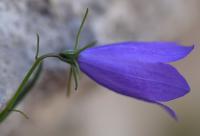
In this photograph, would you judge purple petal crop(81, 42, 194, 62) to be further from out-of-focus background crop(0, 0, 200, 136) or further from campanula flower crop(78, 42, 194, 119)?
out-of-focus background crop(0, 0, 200, 136)

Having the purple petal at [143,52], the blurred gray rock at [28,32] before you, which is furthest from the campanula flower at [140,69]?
the blurred gray rock at [28,32]

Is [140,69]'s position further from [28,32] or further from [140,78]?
[28,32]

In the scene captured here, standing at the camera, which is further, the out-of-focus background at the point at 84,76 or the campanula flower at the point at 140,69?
the out-of-focus background at the point at 84,76

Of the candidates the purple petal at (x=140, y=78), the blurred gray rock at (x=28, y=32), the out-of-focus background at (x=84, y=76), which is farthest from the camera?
the out-of-focus background at (x=84, y=76)

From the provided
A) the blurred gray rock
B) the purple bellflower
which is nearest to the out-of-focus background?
the blurred gray rock

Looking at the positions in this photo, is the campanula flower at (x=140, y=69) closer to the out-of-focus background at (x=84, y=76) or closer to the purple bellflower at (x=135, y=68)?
the purple bellflower at (x=135, y=68)

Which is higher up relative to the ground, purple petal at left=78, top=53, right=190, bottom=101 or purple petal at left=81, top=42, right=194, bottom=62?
purple petal at left=81, top=42, right=194, bottom=62
